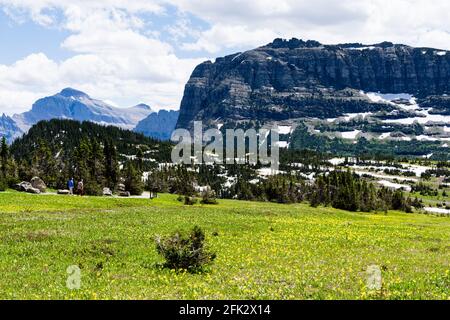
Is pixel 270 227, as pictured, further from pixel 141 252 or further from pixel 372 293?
pixel 372 293

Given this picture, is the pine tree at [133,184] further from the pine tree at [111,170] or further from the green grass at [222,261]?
the green grass at [222,261]

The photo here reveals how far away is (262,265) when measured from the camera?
2550cm

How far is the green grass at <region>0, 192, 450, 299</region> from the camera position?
18.0m

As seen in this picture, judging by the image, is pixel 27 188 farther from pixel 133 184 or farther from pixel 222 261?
pixel 222 261

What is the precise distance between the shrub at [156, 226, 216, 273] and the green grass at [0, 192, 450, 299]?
3.10 feet

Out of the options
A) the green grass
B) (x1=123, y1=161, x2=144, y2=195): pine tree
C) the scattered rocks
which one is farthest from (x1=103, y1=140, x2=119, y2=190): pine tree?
the green grass

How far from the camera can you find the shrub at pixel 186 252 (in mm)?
23438

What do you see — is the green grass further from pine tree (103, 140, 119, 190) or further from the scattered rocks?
pine tree (103, 140, 119, 190)

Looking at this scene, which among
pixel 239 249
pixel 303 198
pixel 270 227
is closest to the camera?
pixel 239 249

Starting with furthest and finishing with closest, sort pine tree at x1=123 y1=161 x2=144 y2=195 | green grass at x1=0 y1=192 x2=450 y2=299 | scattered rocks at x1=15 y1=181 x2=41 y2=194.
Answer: pine tree at x1=123 y1=161 x2=144 y2=195, scattered rocks at x1=15 y1=181 x2=41 y2=194, green grass at x1=0 y1=192 x2=450 y2=299

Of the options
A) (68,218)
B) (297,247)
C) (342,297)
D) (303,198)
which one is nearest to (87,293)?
(342,297)

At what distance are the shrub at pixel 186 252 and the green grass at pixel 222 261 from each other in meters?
0.94

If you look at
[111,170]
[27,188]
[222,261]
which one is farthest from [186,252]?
[111,170]
